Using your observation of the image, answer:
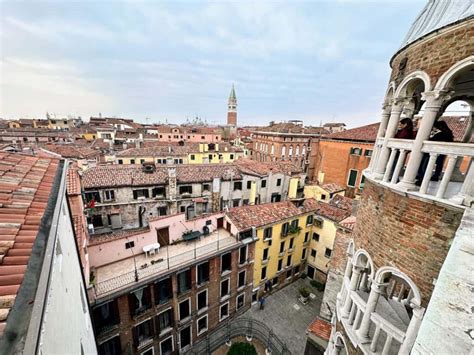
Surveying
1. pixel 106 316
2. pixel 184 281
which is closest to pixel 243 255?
pixel 184 281

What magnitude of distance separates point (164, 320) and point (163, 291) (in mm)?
2077

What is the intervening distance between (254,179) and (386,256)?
18799mm

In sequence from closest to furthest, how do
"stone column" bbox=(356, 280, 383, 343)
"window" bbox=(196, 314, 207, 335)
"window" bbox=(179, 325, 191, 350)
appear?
"stone column" bbox=(356, 280, 383, 343) < "window" bbox=(179, 325, 191, 350) < "window" bbox=(196, 314, 207, 335)

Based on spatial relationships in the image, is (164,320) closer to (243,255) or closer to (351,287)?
(243,255)

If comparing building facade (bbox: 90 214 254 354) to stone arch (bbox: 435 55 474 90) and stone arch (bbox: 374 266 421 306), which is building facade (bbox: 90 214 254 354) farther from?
stone arch (bbox: 435 55 474 90)

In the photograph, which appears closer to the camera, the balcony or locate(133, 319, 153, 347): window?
the balcony

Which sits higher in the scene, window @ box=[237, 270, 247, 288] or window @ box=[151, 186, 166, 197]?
window @ box=[151, 186, 166, 197]

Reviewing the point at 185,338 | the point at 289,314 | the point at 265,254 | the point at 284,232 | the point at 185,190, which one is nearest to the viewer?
the point at 185,338

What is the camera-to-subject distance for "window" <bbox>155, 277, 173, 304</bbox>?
11.8 metres

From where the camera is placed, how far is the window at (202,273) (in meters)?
13.2

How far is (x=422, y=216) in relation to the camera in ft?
13.4

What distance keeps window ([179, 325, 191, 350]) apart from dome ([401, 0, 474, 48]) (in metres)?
17.6

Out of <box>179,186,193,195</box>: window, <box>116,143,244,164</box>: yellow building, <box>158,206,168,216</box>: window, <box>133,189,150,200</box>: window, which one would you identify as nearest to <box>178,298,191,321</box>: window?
<box>158,206,168,216</box>: window

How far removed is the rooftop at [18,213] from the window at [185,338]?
12939mm
